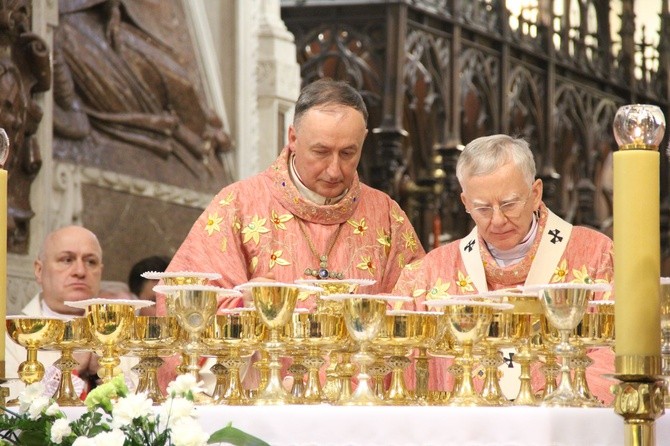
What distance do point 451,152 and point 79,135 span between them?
13.8 feet

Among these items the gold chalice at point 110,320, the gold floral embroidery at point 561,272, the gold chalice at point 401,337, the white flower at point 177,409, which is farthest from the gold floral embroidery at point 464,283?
the white flower at point 177,409

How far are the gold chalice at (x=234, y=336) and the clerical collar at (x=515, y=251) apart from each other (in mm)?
1190

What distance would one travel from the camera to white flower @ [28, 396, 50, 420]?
3.00 m

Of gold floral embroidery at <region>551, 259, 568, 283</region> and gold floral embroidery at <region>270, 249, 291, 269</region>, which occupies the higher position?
gold floral embroidery at <region>270, 249, 291, 269</region>

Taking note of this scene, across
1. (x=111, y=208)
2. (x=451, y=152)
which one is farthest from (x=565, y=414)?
(x=451, y=152)

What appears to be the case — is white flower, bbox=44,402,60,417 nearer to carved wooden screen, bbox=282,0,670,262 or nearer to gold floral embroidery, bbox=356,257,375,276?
gold floral embroidery, bbox=356,257,375,276

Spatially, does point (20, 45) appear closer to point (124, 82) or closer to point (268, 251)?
point (124, 82)

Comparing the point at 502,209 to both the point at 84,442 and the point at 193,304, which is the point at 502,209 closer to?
the point at 193,304

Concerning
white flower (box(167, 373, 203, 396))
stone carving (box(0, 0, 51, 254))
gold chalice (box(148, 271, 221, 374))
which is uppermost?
stone carving (box(0, 0, 51, 254))

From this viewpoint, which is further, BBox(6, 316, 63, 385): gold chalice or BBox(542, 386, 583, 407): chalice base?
BBox(6, 316, 63, 385): gold chalice

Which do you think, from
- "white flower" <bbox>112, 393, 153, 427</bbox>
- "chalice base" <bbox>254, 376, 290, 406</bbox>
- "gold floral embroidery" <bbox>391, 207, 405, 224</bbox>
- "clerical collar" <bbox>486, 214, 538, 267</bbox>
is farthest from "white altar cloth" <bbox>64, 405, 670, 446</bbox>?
"gold floral embroidery" <bbox>391, 207, 405, 224</bbox>

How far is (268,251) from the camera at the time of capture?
196 inches

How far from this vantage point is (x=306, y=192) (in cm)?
503

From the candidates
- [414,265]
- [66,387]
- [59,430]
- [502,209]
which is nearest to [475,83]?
[414,265]
